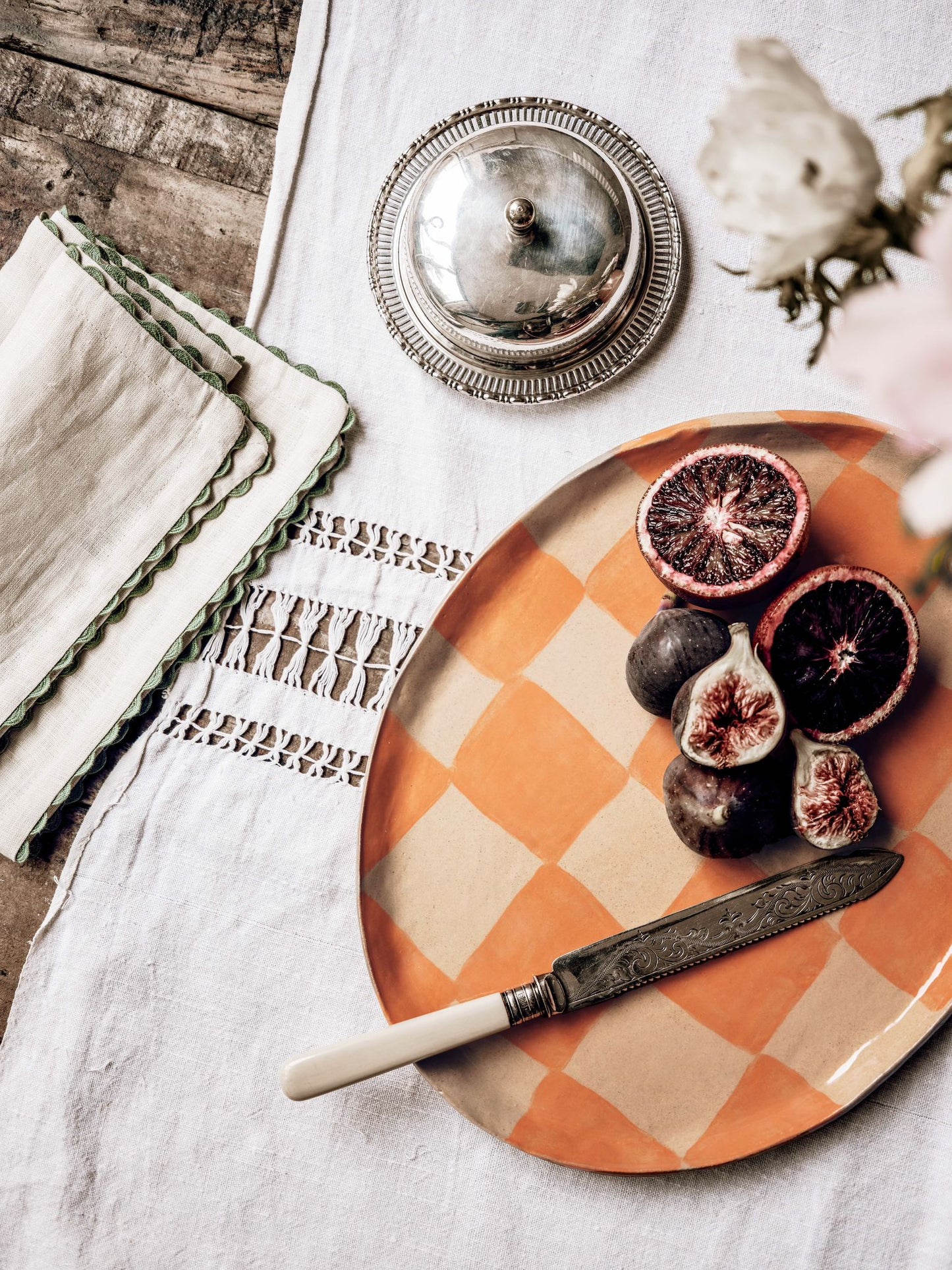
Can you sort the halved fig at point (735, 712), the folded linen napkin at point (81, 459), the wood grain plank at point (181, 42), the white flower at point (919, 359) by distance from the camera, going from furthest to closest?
the wood grain plank at point (181, 42), the folded linen napkin at point (81, 459), the halved fig at point (735, 712), the white flower at point (919, 359)

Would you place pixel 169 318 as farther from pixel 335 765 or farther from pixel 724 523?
pixel 724 523

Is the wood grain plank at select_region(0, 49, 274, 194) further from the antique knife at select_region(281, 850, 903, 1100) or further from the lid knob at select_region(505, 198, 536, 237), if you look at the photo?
the antique knife at select_region(281, 850, 903, 1100)

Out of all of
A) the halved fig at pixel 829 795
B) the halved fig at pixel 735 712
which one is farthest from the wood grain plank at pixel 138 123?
the halved fig at pixel 829 795

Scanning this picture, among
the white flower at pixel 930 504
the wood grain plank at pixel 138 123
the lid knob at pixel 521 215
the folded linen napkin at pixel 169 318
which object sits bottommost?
the folded linen napkin at pixel 169 318

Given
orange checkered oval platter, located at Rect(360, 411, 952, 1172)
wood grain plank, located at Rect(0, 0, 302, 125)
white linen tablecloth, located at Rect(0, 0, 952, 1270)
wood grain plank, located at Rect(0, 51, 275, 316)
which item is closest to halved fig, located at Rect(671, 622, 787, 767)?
orange checkered oval platter, located at Rect(360, 411, 952, 1172)

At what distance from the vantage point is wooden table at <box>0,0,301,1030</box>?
120 cm

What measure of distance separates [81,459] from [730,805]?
850 mm

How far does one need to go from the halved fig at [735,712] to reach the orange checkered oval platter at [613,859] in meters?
0.13

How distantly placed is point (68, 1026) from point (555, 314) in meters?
A: 1.04

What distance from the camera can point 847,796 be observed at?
96cm

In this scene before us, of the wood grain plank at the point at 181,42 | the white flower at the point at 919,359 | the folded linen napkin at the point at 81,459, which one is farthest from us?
the wood grain plank at the point at 181,42

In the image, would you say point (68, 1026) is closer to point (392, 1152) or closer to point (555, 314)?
point (392, 1152)

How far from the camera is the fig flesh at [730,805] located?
93cm

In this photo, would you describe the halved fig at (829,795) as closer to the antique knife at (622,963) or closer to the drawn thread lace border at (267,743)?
the antique knife at (622,963)
